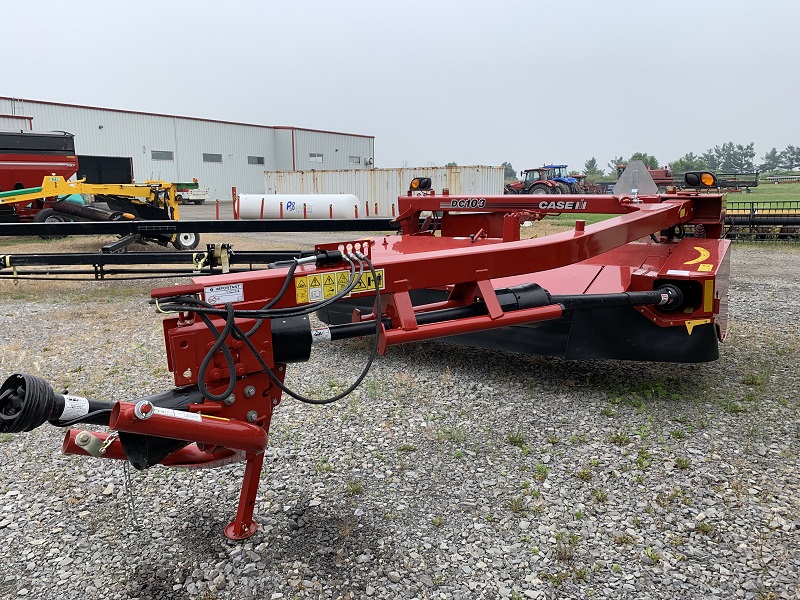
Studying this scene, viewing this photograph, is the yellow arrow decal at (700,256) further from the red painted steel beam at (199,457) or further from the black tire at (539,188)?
the black tire at (539,188)

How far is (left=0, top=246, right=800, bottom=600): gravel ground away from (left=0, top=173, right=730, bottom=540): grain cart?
12.3 inches

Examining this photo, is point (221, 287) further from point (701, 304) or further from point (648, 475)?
point (701, 304)

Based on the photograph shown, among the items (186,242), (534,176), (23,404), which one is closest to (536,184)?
(534,176)

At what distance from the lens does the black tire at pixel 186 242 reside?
12727 mm

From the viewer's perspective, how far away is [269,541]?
2.66 meters

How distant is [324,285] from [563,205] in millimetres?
3150

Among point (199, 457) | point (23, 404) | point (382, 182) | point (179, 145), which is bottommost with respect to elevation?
point (199, 457)

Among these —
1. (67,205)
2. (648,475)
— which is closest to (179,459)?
(648,475)

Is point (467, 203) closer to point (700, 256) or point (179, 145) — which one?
point (700, 256)

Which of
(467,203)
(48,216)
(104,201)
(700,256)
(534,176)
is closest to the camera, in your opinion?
(700,256)

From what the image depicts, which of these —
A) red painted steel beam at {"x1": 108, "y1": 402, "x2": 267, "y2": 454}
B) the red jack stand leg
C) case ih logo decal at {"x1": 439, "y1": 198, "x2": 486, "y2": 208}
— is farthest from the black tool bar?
red painted steel beam at {"x1": 108, "y1": 402, "x2": 267, "y2": 454}

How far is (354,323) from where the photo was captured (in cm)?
273

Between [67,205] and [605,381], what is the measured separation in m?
12.0

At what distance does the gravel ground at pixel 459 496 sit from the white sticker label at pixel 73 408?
28.2 inches
